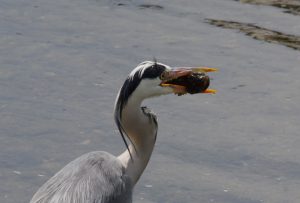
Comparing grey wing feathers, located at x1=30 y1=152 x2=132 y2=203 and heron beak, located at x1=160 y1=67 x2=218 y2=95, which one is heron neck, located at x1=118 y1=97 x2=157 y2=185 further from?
heron beak, located at x1=160 y1=67 x2=218 y2=95

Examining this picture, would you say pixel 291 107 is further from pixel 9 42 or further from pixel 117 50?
pixel 9 42

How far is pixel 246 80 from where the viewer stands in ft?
30.6

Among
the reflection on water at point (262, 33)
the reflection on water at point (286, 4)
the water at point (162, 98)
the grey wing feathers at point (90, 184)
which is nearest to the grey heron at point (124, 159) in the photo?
the grey wing feathers at point (90, 184)

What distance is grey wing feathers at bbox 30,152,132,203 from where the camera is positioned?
630cm

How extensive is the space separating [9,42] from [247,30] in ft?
8.09

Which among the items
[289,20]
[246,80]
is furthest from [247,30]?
[246,80]

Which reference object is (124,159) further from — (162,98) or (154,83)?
(162,98)

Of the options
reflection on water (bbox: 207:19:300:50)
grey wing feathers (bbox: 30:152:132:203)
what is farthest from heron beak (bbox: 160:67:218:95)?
reflection on water (bbox: 207:19:300:50)

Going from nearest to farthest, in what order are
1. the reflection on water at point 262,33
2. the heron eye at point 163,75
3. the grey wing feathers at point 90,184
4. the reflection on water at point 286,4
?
the grey wing feathers at point 90,184 < the heron eye at point 163,75 < the reflection on water at point 262,33 < the reflection on water at point 286,4

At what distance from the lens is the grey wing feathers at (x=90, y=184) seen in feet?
20.7

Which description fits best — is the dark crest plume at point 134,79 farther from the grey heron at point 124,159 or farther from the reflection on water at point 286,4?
the reflection on water at point 286,4

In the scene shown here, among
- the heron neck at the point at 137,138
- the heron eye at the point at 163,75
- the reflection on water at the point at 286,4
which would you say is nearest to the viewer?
the heron eye at the point at 163,75

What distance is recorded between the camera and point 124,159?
7.02m

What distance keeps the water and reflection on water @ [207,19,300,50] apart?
8 cm
